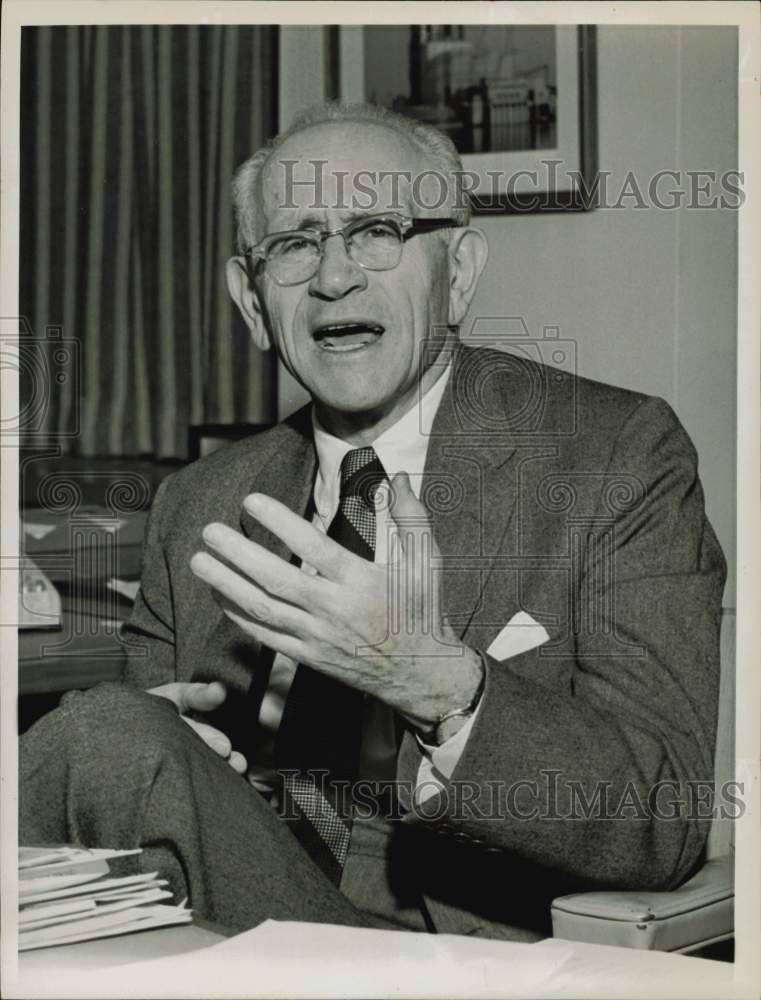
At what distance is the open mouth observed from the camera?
1.65 meters

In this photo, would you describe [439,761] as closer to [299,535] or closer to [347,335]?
[299,535]

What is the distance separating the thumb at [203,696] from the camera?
62.9 inches

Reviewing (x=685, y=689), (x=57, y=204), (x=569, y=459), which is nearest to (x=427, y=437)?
(x=569, y=459)

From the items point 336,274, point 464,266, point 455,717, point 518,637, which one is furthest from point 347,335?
point 455,717

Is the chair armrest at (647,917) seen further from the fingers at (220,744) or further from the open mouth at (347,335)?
the open mouth at (347,335)

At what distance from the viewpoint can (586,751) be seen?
1337 millimetres

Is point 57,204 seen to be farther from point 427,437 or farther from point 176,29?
point 427,437

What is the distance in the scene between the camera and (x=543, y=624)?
153 cm

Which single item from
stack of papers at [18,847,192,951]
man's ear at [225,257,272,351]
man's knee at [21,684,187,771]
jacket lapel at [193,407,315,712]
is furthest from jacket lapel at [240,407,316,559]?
stack of papers at [18,847,192,951]

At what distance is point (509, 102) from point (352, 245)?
0.66 metres

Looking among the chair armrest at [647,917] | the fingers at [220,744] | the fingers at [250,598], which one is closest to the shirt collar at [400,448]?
the fingers at [220,744]

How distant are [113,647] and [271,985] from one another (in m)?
0.75

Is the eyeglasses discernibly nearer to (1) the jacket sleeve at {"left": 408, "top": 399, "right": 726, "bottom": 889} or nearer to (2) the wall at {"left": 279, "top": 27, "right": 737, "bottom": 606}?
(2) the wall at {"left": 279, "top": 27, "right": 737, "bottom": 606}

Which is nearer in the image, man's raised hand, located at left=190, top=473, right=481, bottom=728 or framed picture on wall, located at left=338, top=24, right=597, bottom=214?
man's raised hand, located at left=190, top=473, right=481, bottom=728
